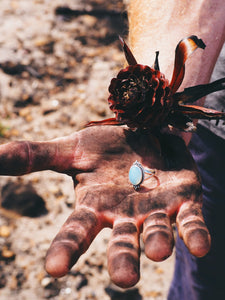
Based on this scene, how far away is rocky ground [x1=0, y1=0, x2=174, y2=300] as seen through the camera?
2.97 meters

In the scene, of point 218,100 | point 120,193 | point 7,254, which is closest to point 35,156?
point 120,193

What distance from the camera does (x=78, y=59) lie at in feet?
16.0

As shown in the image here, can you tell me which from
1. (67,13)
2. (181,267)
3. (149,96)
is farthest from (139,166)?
(67,13)

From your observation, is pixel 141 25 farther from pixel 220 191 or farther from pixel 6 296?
pixel 6 296

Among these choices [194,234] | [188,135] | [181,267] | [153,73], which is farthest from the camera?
[181,267]

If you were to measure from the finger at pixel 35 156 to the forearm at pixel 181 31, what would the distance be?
2.54 ft

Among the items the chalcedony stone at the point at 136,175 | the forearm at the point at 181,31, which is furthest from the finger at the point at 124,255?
the forearm at the point at 181,31

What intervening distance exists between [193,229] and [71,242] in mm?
519

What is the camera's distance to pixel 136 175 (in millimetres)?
1594

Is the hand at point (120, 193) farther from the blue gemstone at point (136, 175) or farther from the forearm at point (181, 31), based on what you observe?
the forearm at point (181, 31)

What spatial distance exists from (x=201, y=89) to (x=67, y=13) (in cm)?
446

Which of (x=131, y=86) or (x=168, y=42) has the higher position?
(x=168, y=42)

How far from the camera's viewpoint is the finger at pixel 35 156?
60.5 inches

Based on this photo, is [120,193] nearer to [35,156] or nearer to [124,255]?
[124,255]
